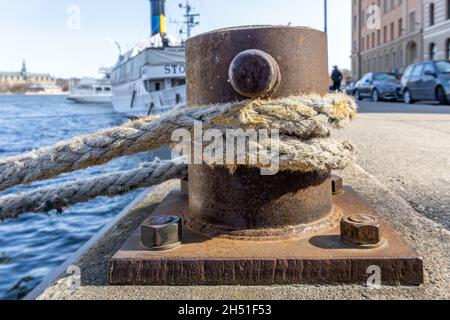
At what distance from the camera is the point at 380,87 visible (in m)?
18.5

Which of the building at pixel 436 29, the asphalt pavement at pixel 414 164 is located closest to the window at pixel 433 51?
the building at pixel 436 29

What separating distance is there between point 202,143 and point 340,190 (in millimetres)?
820

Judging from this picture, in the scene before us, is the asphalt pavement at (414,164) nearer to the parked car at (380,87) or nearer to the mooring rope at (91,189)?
the mooring rope at (91,189)

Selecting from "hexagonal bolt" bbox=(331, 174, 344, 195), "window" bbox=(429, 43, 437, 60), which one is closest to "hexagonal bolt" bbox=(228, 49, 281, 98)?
"hexagonal bolt" bbox=(331, 174, 344, 195)

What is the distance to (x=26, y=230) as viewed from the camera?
18.2 feet

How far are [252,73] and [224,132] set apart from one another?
0.73ft

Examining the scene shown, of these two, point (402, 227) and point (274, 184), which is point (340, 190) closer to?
point (402, 227)

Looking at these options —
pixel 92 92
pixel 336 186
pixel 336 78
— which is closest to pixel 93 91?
pixel 92 92

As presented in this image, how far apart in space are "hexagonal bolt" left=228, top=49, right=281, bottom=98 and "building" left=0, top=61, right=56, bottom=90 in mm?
134919

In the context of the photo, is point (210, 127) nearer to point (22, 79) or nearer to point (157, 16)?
point (157, 16)

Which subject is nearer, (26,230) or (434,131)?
(434,131)

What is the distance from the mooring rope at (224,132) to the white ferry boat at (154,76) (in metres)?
18.5
